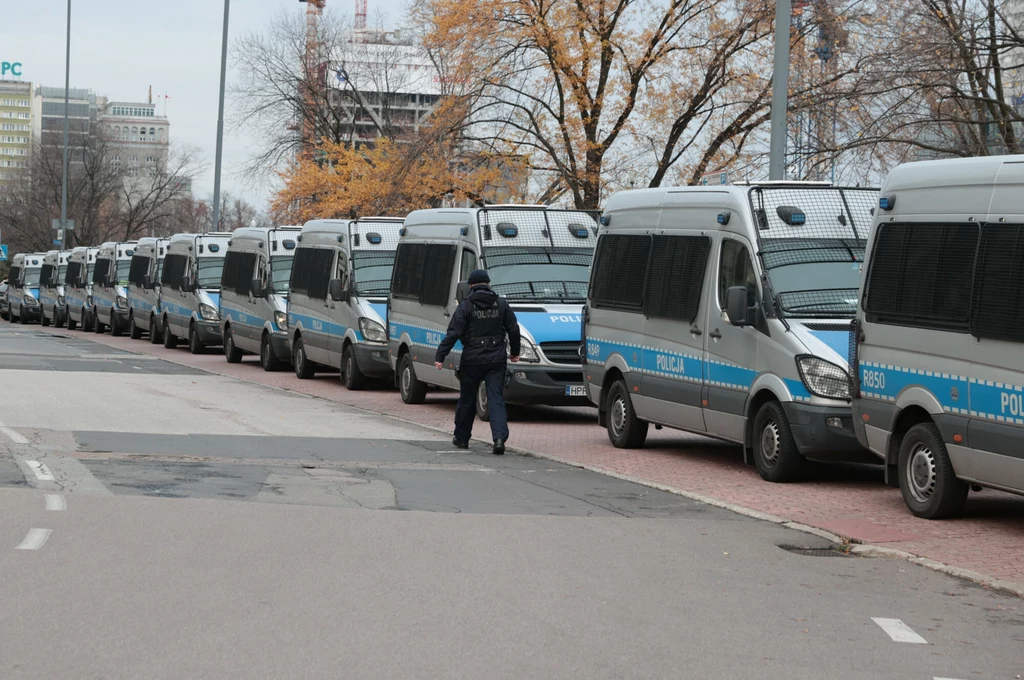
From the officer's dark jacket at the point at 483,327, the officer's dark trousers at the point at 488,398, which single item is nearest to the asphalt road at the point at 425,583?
the officer's dark trousers at the point at 488,398

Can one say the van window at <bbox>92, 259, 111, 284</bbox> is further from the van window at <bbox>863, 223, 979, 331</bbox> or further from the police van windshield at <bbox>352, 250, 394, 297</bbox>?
the van window at <bbox>863, 223, 979, 331</bbox>

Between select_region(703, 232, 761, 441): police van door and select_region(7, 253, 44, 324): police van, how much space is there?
1865 inches

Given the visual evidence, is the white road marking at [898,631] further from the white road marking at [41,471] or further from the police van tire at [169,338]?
the police van tire at [169,338]

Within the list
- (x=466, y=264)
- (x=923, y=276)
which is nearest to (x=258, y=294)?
(x=466, y=264)

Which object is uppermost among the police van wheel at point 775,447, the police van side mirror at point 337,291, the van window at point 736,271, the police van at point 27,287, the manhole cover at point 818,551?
the van window at point 736,271

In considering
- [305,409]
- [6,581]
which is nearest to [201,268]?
[305,409]

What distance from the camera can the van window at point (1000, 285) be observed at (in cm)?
952

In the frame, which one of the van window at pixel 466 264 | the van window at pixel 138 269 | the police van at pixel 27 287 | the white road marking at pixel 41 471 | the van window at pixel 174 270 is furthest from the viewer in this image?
the police van at pixel 27 287

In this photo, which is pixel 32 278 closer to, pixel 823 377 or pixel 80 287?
pixel 80 287

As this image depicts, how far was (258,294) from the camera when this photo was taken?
93.1 feet

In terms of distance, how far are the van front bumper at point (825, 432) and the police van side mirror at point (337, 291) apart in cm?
1226

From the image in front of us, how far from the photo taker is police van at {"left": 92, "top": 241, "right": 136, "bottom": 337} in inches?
1735

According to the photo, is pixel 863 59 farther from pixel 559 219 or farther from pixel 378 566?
pixel 378 566

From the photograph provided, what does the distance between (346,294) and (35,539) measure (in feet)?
49.4
